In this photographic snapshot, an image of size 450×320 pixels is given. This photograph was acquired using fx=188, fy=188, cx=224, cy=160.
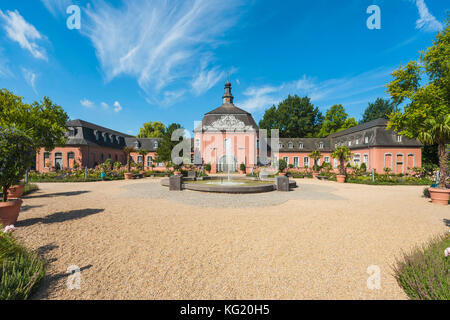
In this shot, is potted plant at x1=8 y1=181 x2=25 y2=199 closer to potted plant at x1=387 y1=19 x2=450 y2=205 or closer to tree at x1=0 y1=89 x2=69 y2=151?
tree at x1=0 y1=89 x2=69 y2=151

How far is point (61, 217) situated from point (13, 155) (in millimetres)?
2359

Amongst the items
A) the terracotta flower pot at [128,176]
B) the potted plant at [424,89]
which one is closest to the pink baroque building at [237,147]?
the terracotta flower pot at [128,176]

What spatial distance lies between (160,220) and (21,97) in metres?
17.8

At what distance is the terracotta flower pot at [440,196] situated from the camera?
8664 mm

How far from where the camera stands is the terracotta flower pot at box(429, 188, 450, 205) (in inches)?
341

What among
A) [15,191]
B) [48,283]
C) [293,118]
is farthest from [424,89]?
[293,118]

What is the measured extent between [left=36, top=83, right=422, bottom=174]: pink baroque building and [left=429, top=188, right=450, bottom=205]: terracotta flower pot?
15.2 m

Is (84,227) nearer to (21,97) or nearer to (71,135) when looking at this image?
(21,97)

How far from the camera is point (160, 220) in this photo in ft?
19.8

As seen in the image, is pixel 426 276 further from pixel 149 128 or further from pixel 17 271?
pixel 149 128

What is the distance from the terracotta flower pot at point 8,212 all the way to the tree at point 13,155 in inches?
23.5

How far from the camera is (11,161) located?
516 centimetres

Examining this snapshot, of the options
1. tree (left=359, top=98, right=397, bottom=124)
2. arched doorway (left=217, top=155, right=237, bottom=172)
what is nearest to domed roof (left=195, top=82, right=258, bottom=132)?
arched doorway (left=217, top=155, right=237, bottom=172)
